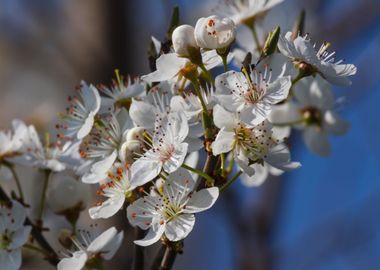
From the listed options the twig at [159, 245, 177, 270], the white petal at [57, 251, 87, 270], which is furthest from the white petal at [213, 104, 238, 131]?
the white petal at [57, 251, 87, 270]

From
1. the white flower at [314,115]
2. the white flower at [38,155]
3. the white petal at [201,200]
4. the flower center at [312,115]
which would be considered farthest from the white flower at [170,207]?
the flower center at [312,115]

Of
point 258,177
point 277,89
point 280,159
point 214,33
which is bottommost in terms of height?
point 258,177

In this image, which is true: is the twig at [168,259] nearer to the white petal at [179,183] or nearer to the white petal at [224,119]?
the white petal at [179,183]

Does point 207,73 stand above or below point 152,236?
above

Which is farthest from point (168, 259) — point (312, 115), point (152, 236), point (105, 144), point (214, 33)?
point (312, 115)

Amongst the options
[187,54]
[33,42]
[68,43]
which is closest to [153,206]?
[187,54]

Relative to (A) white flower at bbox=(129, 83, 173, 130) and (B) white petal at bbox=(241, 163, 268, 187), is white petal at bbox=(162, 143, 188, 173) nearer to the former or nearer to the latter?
(A) white flower at bbox=(129, 83, 173, 130)

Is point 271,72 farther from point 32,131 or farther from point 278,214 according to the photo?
point 278,214

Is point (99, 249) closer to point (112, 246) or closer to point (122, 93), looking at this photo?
point (112, 246)
